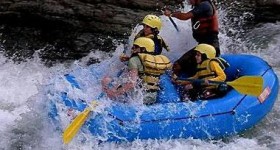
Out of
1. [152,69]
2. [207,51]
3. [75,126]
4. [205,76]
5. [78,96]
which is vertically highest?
[207,51]

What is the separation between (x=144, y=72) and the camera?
21.0 ft

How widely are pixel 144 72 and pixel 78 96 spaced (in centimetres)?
81

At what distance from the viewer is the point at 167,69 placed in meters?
6.63

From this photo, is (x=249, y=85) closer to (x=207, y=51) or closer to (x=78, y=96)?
(x=207, y=51)

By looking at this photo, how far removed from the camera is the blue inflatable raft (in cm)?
606

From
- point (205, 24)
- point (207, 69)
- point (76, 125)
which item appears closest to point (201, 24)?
point (205, 24)

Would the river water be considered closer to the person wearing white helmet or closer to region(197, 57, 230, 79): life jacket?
the person wearing white helmet

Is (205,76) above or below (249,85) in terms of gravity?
below

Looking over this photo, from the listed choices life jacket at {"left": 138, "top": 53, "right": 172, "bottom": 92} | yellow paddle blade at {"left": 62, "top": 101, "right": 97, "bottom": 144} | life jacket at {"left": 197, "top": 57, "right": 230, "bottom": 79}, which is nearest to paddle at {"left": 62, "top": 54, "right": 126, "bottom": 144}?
yellow paddle blade at {"left": 62, "top": 101, "right": 97, "bottom": 144}

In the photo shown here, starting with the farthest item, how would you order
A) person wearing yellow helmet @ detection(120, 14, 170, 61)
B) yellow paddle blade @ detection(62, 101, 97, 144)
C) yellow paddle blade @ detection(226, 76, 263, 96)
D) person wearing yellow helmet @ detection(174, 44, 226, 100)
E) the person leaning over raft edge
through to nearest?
the person leaning over raft edge, person wearing yellow helmet @ detection(120, 14, 170, 61), person wearing yellow helmet @ detection(174, 44, 226, 100), yellow paddle blade @ detection(226, 76, 263, 96), yellow paddle blade @ detection(62, 101, 97, 144)

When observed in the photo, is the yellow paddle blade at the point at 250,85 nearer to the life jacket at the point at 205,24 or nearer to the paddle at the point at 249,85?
the paddle at the point at 249,85

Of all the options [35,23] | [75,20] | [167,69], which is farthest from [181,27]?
[35,23]

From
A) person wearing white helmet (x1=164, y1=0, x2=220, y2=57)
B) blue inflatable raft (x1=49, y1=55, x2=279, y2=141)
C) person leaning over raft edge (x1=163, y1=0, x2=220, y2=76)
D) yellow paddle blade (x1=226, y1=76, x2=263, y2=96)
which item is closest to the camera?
blue inflatable raft (x1=49, y1=55, x2=279, y2=141)

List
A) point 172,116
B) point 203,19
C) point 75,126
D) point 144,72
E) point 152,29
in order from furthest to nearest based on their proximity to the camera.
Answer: point 203,19, point 152,29, point 144,72, point 172,116, point 75,126
